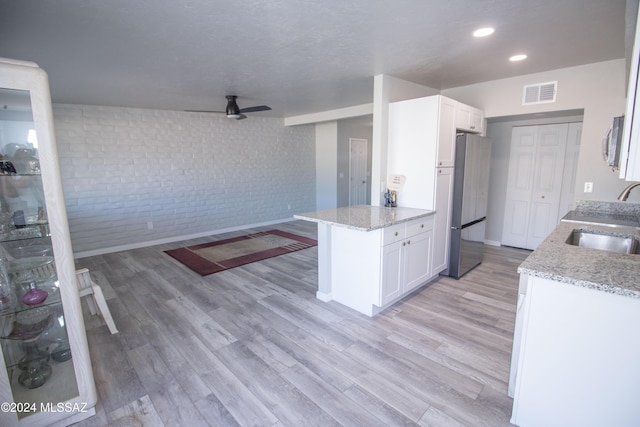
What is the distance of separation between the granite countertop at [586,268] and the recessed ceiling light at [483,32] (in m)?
1.61

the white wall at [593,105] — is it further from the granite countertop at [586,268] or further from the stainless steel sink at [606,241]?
the granite countertop at [586,268]

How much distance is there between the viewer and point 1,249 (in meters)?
1.66

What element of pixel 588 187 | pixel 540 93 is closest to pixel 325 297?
pixel 588 187

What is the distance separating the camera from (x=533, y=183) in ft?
14.9

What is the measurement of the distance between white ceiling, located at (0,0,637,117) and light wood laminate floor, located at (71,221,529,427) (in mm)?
2374

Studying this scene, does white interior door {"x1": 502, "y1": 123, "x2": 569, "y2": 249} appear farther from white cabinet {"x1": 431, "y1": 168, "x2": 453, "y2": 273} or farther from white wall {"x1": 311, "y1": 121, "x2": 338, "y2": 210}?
white wall {"x1": 311, "y1": 121, "x2": 338, "y2": 210}

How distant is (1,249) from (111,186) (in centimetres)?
361

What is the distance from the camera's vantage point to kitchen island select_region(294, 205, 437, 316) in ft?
8.77

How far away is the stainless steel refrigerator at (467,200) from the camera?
3441mm

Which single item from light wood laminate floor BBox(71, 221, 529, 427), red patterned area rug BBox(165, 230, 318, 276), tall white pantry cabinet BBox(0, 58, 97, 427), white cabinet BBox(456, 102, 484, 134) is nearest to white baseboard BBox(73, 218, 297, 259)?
red patterned area rug BBox(165, 230, 318, 276)

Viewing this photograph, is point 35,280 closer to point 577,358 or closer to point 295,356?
point 295,356

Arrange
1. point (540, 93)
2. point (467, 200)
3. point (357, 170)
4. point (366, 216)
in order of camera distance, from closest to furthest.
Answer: point (366, 216) → point (540, 93) → point (467, 200) → point (357, 170)

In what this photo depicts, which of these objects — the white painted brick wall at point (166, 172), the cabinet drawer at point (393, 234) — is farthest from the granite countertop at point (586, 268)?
the white painted brick wall at point (166, 172)

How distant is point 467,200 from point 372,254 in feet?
5.38
